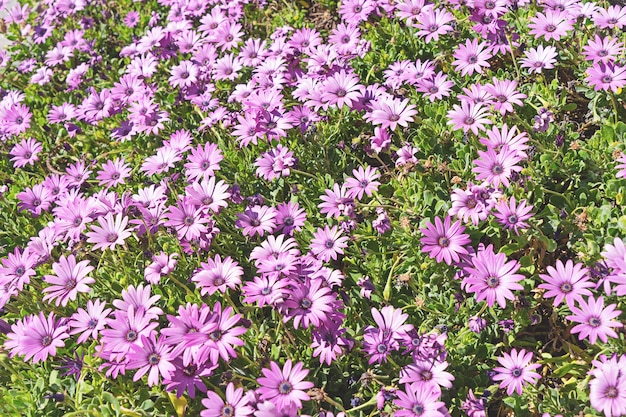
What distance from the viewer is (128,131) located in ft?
14.0

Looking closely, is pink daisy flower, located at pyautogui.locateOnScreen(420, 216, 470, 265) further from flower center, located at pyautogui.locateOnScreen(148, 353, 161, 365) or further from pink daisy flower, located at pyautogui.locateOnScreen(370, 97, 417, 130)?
flower center, located at pyautogui.locateOnScreen(148, 353, 161, 365)

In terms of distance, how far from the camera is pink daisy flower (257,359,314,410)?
244 cm

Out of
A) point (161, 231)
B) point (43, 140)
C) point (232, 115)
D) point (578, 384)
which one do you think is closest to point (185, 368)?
point (161, 231)

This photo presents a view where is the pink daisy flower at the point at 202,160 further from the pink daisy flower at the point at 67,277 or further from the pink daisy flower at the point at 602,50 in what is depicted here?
the pink daisy flower at the point at 602,50

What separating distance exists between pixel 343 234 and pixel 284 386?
3.69 ft

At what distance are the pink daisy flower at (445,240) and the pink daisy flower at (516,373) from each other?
506mm

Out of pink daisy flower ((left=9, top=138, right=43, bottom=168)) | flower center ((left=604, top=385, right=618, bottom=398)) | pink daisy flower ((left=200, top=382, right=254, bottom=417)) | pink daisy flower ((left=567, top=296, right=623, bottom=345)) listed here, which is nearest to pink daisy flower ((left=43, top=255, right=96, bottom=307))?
pink daisy flower ((left=200, top=382, right=254, bottom=417))

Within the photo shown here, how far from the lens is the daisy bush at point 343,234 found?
262cm

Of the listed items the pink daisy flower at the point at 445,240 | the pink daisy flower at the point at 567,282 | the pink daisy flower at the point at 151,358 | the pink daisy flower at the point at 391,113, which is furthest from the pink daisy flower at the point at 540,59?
the pink daisy flower at the point at 151,358

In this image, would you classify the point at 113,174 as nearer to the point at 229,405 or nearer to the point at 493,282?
the point at 229,405

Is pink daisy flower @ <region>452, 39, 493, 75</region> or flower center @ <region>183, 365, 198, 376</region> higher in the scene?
pink daisy flower @ <region>452, 39, 493, 75</region>

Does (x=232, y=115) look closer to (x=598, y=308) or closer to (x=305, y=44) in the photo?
(x=305, y=44)

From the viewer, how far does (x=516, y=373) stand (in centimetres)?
258

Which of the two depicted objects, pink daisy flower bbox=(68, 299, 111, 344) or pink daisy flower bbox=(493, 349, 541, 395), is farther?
pink daisy flower bbox=(68, 299, 111, 344)
